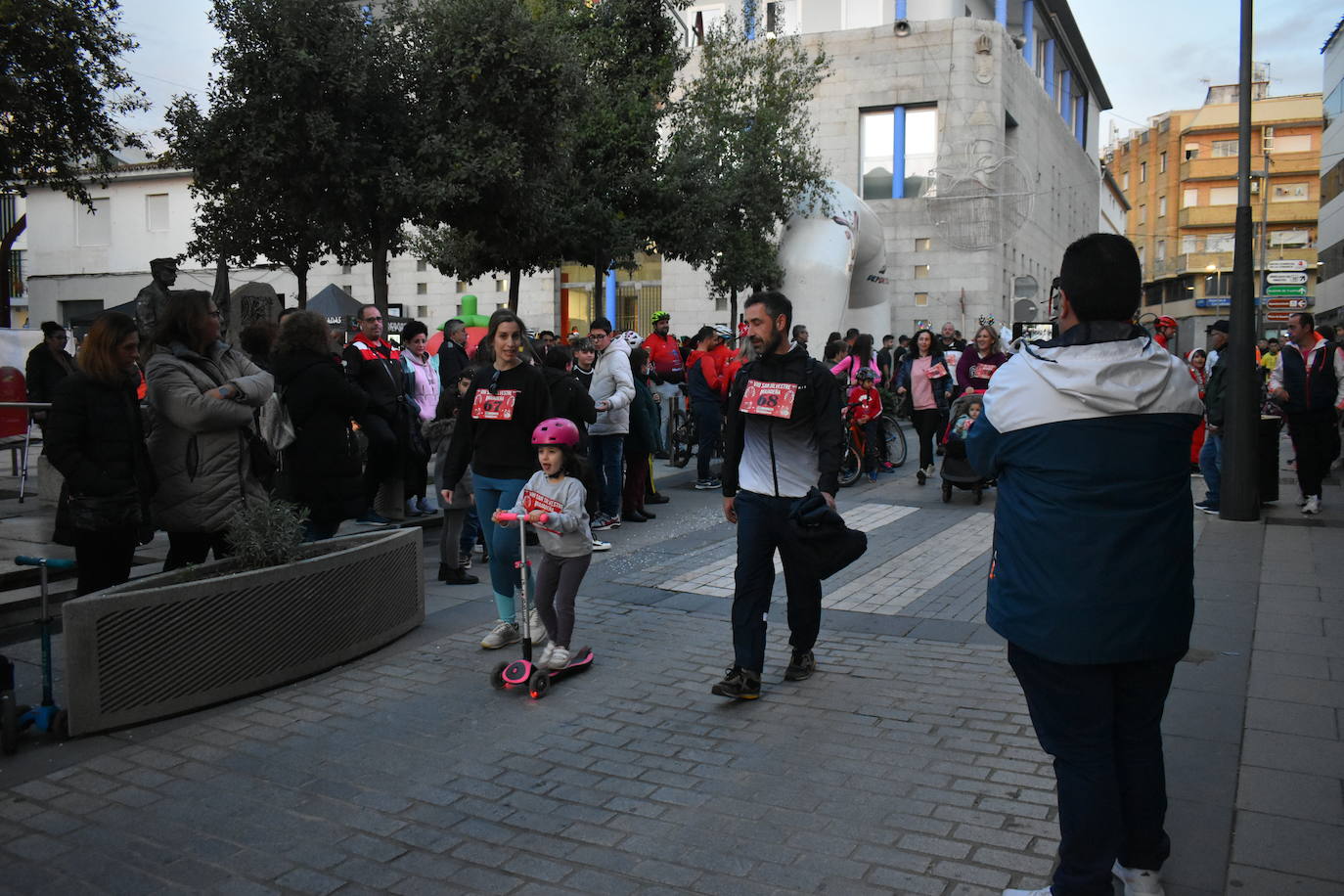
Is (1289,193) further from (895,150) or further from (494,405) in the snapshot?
(494,405)

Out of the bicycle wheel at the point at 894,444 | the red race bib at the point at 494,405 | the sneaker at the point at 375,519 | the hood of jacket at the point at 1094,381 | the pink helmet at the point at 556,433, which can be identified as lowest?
the sneaker at the point at 375,519

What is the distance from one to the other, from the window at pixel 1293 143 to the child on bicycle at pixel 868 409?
281ft

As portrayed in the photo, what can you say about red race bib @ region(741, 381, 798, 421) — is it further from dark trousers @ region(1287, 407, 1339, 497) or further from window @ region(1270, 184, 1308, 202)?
window @ region(1270, 184, 1308, 202)

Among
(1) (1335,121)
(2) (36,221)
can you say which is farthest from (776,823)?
(1) (1335,121)

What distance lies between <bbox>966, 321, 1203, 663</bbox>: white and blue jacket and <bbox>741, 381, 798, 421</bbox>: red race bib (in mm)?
2173

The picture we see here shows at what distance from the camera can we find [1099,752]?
9.63 feet

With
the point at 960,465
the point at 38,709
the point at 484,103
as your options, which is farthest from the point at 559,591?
the point at 484,103

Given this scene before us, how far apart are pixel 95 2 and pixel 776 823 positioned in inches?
535

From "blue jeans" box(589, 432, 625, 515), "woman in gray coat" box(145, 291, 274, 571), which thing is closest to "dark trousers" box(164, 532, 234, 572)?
"woman in gray coat" box(145, 291, 274, 571)

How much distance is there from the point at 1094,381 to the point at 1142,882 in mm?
1455

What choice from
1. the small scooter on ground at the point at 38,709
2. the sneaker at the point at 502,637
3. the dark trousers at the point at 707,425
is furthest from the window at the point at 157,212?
the small scooter on ground at the point at 38,709

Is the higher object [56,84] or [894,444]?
[56,84]

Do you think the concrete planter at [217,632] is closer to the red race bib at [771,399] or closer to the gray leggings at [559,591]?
the gray leggings at [559,591]

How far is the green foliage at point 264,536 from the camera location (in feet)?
17.5
